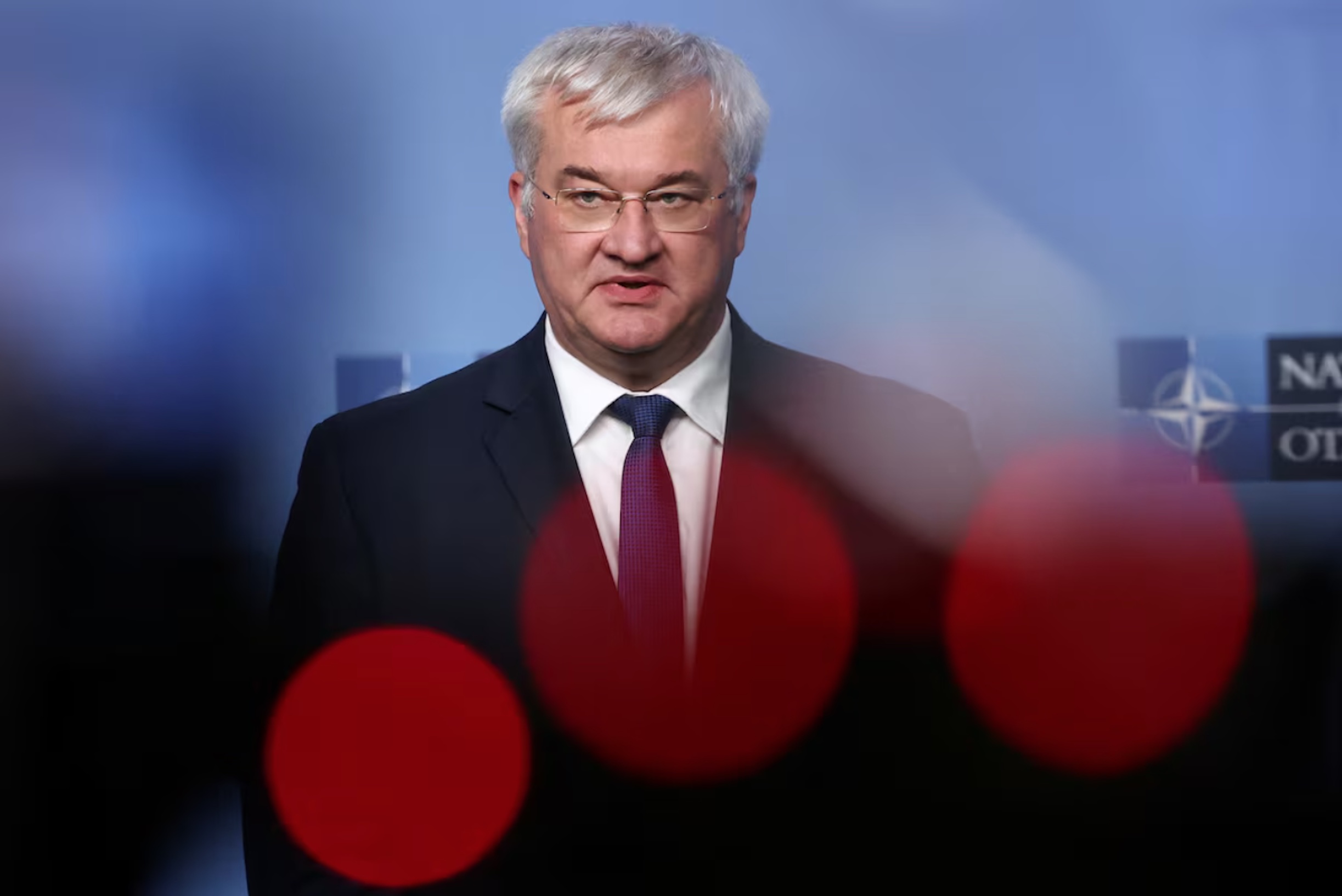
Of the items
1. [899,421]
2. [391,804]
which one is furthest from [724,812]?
[899,421]

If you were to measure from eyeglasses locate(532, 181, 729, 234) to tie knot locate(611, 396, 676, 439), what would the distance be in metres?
0.28

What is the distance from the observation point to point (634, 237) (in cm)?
175

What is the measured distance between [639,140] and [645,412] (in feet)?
1.39

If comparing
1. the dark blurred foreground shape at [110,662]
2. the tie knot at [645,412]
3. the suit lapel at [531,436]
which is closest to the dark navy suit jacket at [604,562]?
the suit lapel at [531,436]

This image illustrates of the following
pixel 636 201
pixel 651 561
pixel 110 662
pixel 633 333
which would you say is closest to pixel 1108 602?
pixel 651 561

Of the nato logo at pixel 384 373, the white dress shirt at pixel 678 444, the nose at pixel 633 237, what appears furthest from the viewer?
the nato logo at pixel 384 373

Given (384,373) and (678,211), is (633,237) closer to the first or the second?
(678,211)

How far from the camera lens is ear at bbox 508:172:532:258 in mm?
1888

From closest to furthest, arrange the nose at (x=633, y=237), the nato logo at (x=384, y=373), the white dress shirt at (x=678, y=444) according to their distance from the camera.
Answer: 1. the nose at (x=633, y=237)
2. the white dress shirt at (x=678, y=444)
3. the nato logo at (x=384, y=373)

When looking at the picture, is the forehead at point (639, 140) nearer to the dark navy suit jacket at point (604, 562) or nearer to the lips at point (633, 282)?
the lips at point (633, 282)

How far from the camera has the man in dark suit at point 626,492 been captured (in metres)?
1.79

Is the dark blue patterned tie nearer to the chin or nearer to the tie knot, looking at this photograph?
the tie knot

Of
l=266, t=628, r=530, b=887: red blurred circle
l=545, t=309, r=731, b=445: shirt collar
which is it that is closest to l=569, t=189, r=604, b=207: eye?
l=545, t=309, r=731, b=445: shirt collar

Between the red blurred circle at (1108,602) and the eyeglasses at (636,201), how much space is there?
0.89m
